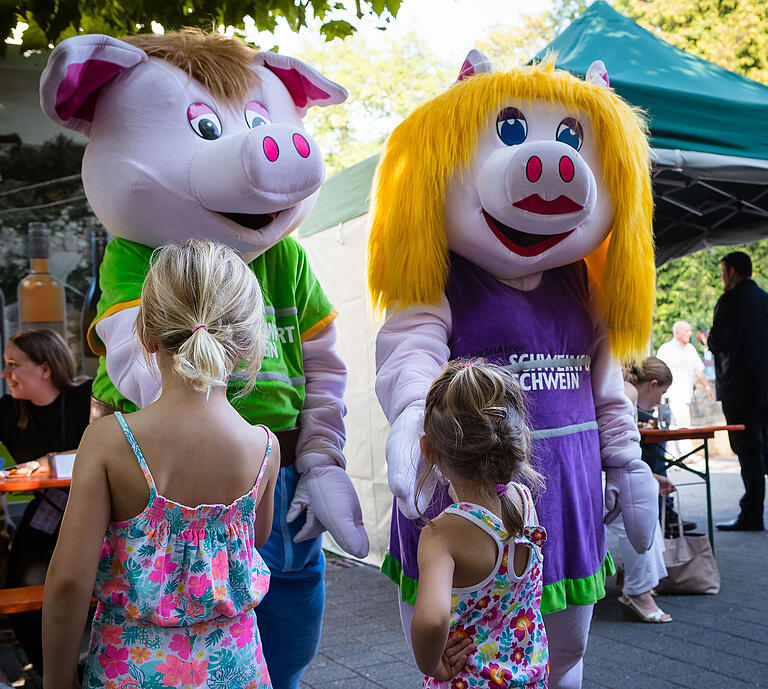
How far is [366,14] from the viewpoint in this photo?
3209 mm

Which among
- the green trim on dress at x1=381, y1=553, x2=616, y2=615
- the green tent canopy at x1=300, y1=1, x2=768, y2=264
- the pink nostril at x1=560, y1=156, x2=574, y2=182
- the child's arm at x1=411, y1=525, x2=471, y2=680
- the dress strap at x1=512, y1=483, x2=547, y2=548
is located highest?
the green tent canopy at x1=300, y1=1, x2=768, y2=264

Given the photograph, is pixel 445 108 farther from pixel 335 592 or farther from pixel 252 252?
pixel 335 592

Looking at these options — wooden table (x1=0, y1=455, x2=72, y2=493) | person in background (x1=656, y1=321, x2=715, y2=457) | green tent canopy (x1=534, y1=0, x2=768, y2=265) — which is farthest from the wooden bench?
person in background (x1=656, y1=321, x2=715, y2=457)

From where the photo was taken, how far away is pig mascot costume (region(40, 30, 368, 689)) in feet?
7.00

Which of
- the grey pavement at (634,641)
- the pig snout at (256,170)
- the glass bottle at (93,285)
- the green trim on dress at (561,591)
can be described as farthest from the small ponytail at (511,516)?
the glass bottle at (93,285)

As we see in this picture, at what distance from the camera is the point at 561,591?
7.57 ft

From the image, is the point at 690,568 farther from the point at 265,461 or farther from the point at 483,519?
the point at 265,461

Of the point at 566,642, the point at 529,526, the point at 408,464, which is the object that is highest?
the point at 408,464

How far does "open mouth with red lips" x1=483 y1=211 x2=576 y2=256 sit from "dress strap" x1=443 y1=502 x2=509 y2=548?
0.92 metres

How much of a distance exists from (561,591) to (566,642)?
0.20 meters

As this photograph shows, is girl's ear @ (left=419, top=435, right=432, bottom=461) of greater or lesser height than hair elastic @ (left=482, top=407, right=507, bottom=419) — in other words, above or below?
below

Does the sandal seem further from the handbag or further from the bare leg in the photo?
the bare leg

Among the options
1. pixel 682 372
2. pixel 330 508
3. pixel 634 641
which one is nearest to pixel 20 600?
pixel 330 508

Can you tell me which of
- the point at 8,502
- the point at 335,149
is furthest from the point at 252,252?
the point at 335,149
